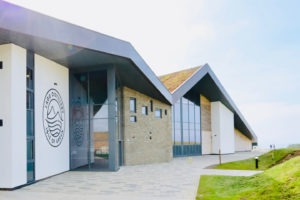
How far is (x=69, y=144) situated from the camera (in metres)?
18.1

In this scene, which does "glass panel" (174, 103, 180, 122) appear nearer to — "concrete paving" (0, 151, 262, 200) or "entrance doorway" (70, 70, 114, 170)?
"entrance doorway" (70, 70, 114, 170)

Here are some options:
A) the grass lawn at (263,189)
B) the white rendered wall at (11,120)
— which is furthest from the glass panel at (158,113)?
the white rendered wall at (11,120)

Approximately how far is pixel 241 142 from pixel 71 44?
111 feet

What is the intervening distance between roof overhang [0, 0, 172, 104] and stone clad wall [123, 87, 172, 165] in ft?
6.24

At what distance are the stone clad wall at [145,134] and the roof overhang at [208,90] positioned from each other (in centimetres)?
221

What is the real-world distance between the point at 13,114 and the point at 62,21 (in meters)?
4.08

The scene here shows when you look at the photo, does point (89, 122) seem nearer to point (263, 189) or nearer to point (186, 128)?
point (263, 189)

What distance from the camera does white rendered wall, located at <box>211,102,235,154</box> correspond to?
113 ft

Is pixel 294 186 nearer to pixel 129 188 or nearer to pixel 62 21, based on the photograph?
pixel 129 188

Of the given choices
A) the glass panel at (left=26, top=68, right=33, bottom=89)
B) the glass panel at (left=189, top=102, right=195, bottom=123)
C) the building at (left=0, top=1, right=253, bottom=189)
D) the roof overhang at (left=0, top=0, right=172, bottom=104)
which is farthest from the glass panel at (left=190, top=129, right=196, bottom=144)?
the glass panel at (left=26, top=68, right=33, bottom=89)

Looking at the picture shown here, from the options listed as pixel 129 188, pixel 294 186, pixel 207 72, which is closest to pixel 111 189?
pixel 129 188

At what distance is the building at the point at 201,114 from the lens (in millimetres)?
28756

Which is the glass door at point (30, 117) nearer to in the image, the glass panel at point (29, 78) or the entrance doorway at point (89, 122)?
the glass panel at point (29, 78)

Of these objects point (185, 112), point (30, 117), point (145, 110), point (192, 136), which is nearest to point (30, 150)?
point (30, 117)
